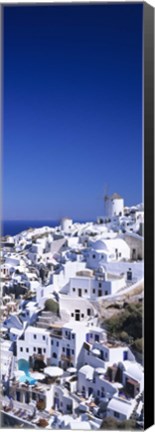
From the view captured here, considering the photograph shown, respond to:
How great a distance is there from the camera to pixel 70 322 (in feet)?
12.9

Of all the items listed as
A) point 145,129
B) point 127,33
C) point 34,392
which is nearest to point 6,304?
point 34,392

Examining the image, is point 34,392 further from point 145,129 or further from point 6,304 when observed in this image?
point 145,129

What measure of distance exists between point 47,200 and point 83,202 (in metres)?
0.21

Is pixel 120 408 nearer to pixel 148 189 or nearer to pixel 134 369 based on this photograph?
pixel 134 369

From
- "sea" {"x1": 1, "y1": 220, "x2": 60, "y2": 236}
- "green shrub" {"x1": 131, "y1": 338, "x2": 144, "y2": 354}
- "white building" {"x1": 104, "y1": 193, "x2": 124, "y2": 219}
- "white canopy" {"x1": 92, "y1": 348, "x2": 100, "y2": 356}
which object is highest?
"white building" {"x1": 104, "y1": 193, "x2": 124, "y2": 219}

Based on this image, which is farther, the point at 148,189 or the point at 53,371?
the point at 53,371

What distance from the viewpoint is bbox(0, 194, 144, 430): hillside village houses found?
12.7ft

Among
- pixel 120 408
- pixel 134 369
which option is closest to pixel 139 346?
pixel 134 369

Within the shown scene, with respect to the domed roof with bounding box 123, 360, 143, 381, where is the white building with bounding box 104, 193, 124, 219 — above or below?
above

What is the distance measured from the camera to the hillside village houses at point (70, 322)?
388 cm

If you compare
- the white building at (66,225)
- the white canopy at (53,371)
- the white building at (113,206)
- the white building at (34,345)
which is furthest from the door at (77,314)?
the white building at (113,206)

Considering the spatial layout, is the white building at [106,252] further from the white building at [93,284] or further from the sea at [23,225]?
the sea at [23,225]

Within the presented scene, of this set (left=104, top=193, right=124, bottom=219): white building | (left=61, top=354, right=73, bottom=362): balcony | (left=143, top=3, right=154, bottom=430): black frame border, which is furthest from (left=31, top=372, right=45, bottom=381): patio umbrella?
(left=104, top=193, right=124, bottom=219): white building

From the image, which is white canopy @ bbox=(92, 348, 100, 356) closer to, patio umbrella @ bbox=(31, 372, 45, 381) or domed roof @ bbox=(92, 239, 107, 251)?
patio umbrella @ bbox=(31, 372, 45, 381)
